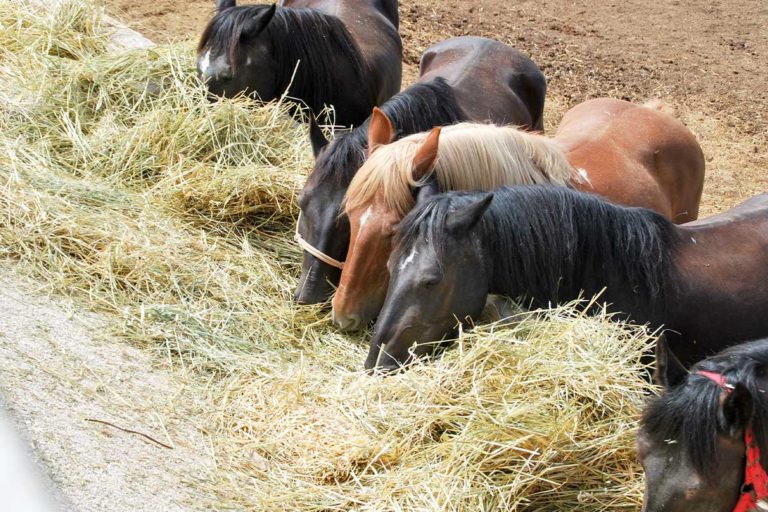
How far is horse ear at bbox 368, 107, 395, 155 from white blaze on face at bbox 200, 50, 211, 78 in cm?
183

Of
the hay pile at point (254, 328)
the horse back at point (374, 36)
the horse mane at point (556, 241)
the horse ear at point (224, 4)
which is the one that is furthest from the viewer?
the horse ear at point (224, 4)

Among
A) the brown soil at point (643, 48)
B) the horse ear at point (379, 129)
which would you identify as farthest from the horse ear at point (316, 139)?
the brown soil at point (643, 48)

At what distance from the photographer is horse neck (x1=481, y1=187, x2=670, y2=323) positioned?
11.2 feet

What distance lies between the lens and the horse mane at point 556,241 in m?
3.41

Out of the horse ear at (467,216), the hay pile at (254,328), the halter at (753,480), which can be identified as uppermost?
the horse ear at (467,216)

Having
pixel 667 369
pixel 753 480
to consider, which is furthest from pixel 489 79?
pixel 753 480

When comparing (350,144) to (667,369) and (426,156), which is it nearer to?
(426,156)

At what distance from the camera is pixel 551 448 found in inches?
114

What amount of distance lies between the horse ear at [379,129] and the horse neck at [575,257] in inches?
33.5

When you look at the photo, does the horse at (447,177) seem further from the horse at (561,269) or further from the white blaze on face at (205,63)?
the white blaze on face at (205,63)

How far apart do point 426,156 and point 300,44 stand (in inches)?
93.1

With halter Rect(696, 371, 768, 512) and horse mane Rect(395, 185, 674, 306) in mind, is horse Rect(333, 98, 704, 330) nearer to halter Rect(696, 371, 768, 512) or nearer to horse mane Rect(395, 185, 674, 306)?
horse mane Rect(395, 185, 674, 306)

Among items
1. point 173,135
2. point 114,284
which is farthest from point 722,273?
point 173,135

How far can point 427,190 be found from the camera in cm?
371
